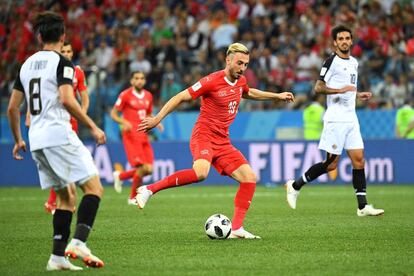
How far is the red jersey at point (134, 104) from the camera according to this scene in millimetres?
17328

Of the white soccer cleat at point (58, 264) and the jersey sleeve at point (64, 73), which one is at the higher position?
the jersey sleeve at point (64, 73)

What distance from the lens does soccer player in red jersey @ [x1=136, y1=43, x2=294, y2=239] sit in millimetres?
10234

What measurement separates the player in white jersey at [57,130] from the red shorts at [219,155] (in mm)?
2896

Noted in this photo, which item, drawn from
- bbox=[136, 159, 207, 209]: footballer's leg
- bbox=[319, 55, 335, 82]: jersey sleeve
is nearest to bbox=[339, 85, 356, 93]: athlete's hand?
bbox=[319, 55, 335, 82]: jersey sleeve

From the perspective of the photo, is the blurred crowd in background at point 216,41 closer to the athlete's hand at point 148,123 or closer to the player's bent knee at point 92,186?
the athlete's hand at point 148,123

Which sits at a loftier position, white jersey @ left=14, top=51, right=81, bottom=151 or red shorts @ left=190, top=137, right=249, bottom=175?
white jersey @ left=14, top=51, right=81, bottom=151

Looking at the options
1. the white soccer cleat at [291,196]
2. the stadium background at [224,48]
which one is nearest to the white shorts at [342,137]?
the white soccer cleat at [291,196]

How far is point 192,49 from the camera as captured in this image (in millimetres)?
24734

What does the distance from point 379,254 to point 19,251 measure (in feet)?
11.7

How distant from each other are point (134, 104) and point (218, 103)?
700 centimetres

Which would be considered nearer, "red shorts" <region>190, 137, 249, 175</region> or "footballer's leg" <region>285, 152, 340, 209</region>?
"red shorts" <region>190, 137, 249, 175</region>

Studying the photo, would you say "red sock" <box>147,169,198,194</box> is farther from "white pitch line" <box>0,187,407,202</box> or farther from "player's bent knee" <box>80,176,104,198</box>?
"white pitch line" <box>0,187,407,202</box>

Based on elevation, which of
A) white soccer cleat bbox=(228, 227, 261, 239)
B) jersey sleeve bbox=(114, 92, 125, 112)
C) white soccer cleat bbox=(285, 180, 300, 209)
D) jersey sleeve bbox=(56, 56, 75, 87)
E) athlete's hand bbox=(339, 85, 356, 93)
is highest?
jersey sleeve bbox=(56, 56, 75, 87)

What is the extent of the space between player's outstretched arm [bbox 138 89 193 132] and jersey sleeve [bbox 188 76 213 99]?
8cm
